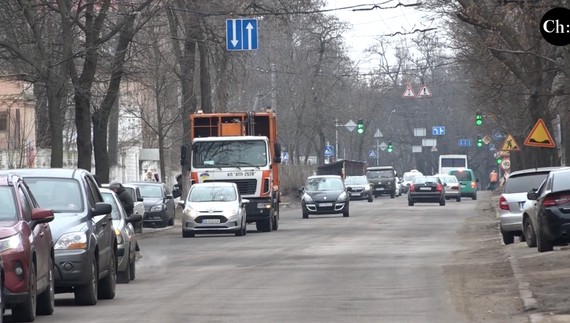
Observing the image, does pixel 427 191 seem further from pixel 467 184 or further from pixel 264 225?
pixel 264 225

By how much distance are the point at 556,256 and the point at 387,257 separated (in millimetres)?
3512

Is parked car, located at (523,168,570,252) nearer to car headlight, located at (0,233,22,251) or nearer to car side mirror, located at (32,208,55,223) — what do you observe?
car side mirror, located at (32,208,55,223)

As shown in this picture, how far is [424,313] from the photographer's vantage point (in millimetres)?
12586

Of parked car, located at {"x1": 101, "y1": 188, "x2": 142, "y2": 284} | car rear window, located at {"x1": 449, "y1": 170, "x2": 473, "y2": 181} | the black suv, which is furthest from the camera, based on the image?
car rear window, located at {"x1": 449, "y1": 170, "x2": 473, "y2": 181}

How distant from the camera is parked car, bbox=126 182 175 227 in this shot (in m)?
38.3

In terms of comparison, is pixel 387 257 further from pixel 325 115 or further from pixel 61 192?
pixel 325 115

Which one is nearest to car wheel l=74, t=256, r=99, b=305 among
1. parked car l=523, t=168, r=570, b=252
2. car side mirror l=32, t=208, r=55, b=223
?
car side mirror l=32, t=208, r=55, b=223

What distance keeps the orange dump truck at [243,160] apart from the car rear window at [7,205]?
69.7 ft

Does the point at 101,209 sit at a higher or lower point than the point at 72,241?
higher

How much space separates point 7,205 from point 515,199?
15.1m

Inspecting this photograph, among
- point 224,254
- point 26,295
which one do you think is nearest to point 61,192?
point 26,295

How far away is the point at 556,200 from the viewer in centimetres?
1992

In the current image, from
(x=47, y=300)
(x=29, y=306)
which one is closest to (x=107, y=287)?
(x=47, y=300)

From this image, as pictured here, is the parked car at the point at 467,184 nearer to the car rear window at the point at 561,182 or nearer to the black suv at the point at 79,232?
the car rear window at the point at 561,182
